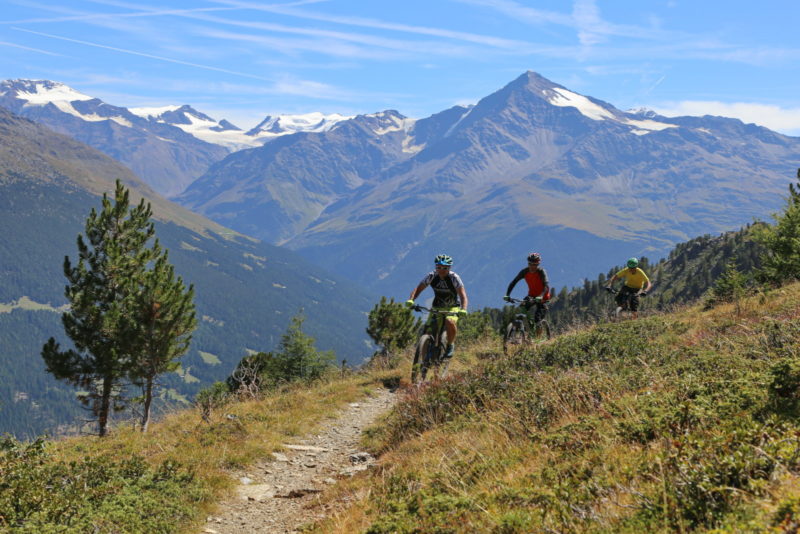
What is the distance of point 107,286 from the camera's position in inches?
1039

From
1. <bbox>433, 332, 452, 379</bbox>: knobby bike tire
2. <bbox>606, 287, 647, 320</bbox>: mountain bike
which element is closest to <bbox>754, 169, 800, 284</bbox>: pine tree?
<bbox>606, 287, 647, 320</bbox>: mountain bike

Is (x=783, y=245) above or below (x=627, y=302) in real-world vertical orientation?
above

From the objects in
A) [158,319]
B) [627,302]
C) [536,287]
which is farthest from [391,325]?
[536,287]

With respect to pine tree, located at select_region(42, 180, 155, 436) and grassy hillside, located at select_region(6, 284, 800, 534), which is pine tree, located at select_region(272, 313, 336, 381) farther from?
grassy hillside, located at select_region(6, 284, 800, 534)

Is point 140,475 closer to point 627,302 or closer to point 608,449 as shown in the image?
point 608,449

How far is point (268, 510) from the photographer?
7480 millimetres

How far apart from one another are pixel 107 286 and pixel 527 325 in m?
21.9

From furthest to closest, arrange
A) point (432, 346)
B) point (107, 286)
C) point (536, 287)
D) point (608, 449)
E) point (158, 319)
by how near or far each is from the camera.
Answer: point (107, 286) → point (158, 319) → point (536, 287) → point (432, 346) → point (608, 449)

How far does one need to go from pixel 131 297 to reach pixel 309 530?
2268 cm

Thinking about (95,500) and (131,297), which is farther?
(131,297)

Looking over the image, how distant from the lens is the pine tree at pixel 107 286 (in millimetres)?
25484

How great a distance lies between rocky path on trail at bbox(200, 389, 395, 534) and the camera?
22.9 feet

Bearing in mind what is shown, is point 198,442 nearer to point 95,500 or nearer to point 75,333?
point 95,500

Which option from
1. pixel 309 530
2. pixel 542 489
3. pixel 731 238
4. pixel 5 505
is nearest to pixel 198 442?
pixel 5 505
